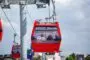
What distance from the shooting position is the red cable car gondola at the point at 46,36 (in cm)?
3741

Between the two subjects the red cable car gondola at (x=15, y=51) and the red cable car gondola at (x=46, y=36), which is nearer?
the red cable car gondola at (x=46, y=36)

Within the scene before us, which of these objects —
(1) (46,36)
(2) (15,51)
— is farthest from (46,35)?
(2) (15,51)

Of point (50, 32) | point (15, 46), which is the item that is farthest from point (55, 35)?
point (15, 46)

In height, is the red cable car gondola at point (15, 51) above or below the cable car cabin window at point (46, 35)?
below

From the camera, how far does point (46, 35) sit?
38.8 metres

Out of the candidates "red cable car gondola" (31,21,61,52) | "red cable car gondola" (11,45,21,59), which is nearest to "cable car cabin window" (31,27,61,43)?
"red cable car gondola" (31,21,61,52)

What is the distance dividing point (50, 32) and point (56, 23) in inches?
42.7

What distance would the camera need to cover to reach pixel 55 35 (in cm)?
3838

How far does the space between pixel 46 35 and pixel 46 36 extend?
3.2 inches

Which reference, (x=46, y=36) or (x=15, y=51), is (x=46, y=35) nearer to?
(x=46, y=36)

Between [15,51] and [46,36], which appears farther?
[15,51]

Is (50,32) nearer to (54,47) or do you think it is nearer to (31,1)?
(54,47)

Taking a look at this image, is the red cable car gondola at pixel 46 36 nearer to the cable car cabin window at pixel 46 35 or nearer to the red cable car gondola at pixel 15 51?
the cable car cabin window at pixel 46 35

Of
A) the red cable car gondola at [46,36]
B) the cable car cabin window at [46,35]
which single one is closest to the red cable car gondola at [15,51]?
the cable car cabin window at [46,35]
